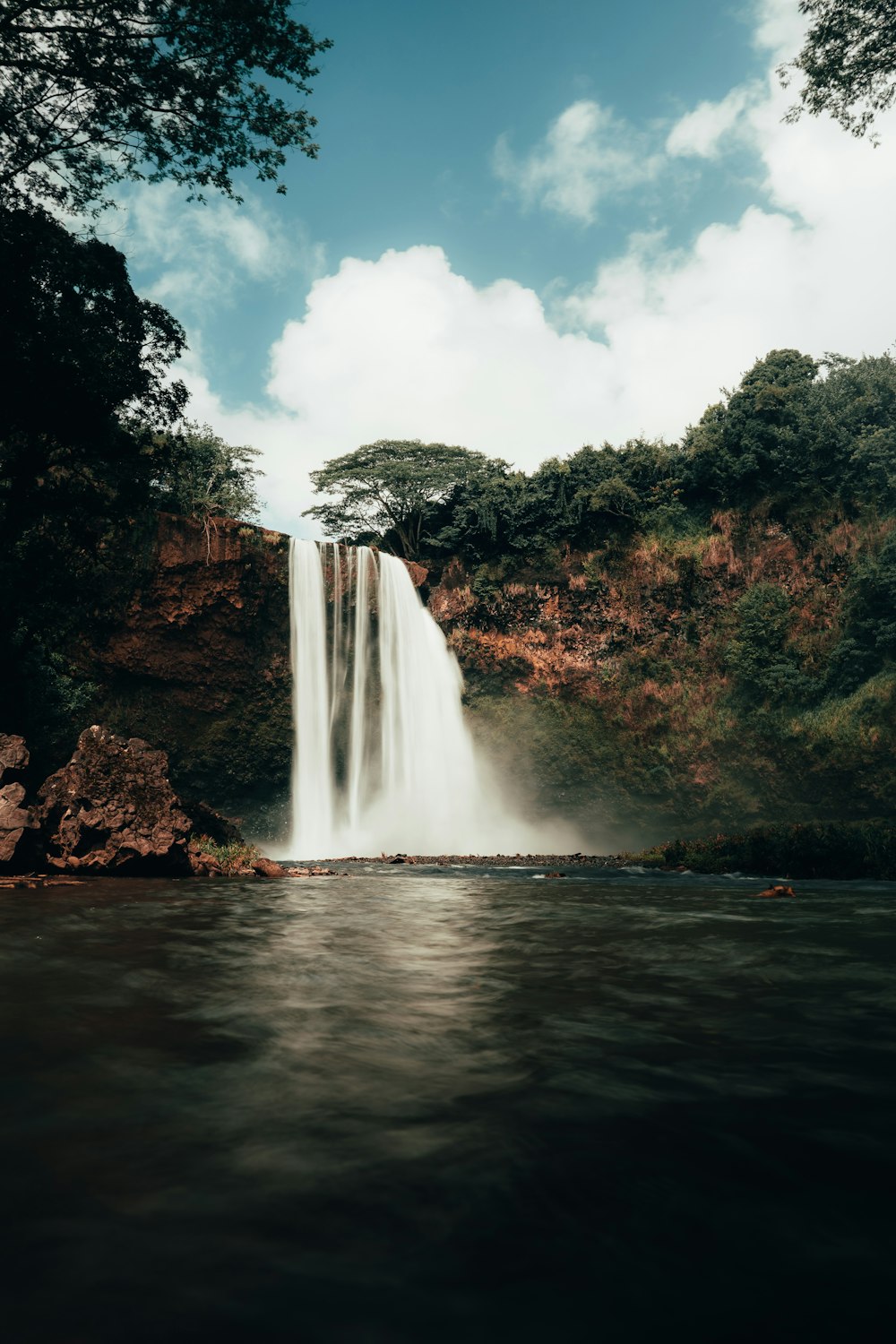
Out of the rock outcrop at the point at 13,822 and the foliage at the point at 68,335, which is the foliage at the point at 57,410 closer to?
the foliage at the point at 68,335

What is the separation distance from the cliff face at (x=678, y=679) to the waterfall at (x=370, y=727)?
3.10m

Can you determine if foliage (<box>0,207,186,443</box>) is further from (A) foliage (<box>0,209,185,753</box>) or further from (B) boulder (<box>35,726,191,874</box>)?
(B) boulder (<box>35,726,191,874</box>)

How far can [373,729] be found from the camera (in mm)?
31594

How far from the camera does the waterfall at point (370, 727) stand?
3034cm

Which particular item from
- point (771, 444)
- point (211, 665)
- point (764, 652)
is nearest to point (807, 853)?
point (764, 652)

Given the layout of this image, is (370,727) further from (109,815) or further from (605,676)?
(109,815)

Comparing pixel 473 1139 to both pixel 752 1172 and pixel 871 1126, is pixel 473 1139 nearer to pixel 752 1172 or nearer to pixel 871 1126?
pixel 752 1172

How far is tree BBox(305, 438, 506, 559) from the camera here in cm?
4056

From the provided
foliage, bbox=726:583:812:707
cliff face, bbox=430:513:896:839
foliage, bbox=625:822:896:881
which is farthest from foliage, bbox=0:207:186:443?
foliage, bbox=726:583:812:707

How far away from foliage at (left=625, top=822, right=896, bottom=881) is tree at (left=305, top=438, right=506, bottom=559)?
26017 mm

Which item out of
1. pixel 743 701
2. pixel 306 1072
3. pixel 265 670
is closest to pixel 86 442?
pixel 265 670

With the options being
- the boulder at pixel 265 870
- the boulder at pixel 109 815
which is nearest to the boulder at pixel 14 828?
the boulder at pixel 109 815

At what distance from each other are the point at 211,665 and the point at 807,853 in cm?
2168

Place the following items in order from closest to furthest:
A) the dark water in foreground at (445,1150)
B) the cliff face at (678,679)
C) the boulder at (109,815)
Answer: the dark water in foreground at (445,1150)
the boulder at (109,815)
the cliff face at (678,679)
